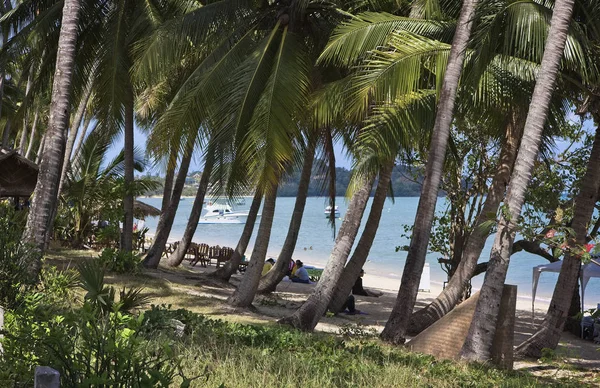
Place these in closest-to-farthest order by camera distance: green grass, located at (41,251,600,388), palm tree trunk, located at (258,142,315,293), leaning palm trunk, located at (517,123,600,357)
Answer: green grass, located at (41,251,600,388)
leaning palm trunk, located at (517,123,600,357)
palm tree trunk, located at (258,142,315,293)

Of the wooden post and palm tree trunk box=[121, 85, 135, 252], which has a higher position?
palm tree trunk box=[121, 85, 135, 252]

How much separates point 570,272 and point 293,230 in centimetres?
736

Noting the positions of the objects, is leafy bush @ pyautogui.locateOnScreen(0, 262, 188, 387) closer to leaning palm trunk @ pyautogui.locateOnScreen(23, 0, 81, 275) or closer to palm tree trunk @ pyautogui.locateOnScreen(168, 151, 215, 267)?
leaning palm trunk @ pyautogui.locateOnScreen(23, 0, 81, 275)

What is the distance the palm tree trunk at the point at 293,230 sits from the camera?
1652 cm

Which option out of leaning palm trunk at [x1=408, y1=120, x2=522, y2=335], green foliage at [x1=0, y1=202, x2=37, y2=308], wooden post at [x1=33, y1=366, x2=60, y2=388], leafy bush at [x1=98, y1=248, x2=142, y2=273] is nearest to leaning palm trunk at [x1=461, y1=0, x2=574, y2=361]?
leaning palm trunk at [x1=408, y1=120, x2=522, y2=335]

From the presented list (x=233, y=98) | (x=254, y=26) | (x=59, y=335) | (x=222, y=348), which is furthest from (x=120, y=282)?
(x=59, y=335)

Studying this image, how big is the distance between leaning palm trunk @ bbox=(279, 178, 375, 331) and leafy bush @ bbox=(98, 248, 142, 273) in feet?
18.0

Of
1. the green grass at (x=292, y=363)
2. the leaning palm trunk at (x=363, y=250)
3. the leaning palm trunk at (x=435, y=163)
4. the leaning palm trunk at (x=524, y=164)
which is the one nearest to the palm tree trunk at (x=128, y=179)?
the leaning palm trunk at (x=363, y=250)

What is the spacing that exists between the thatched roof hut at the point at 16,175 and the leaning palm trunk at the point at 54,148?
5856 mm

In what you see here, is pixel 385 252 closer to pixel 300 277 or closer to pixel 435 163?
pixel 300 277

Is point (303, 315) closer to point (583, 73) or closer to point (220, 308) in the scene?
point (220, 308)

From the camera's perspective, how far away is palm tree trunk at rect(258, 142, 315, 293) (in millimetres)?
16516

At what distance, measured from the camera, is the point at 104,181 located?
23.3 m

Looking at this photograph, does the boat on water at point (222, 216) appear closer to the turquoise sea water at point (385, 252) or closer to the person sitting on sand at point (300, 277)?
the turquoise sea water at point (385, 252)
